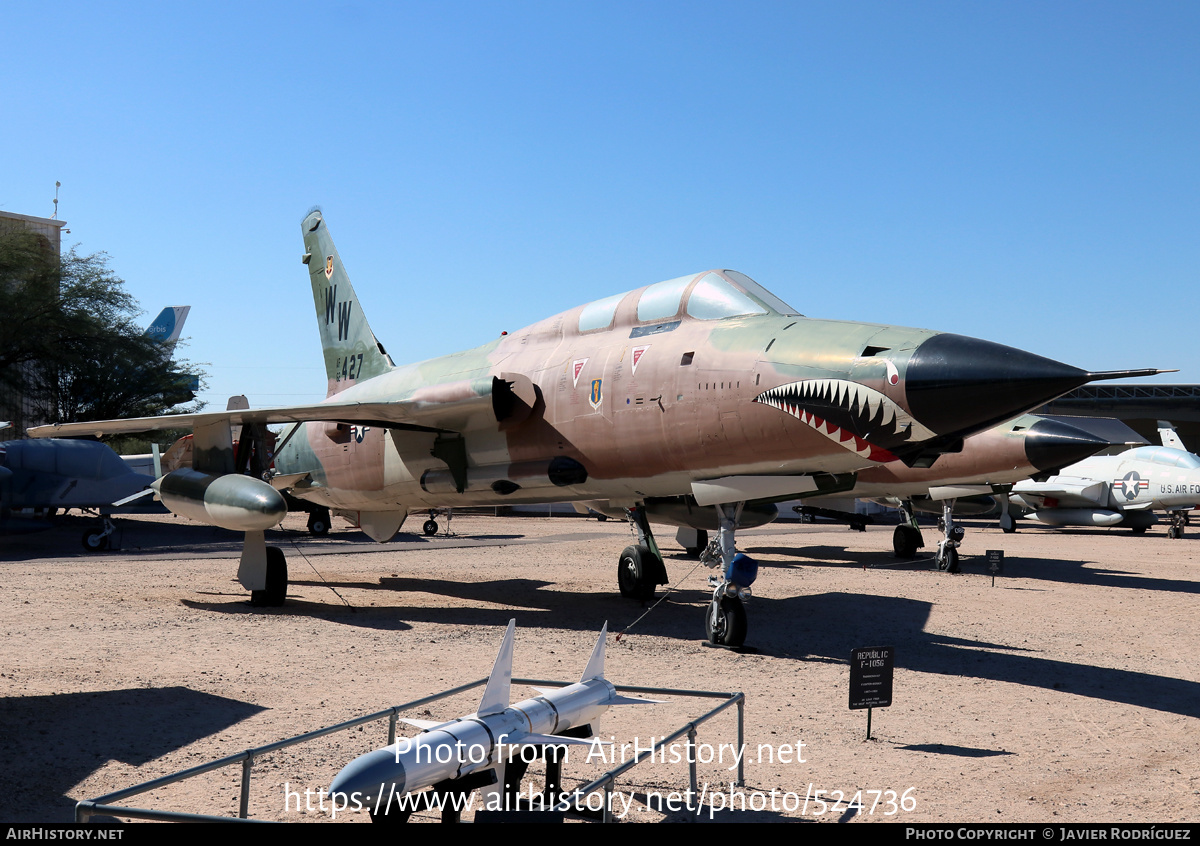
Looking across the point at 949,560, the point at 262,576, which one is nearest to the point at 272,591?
the point at 262,576

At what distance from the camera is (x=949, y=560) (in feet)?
66.0

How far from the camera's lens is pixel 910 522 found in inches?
939

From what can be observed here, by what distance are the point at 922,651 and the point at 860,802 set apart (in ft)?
18.2

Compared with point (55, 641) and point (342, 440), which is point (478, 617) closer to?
point (342, 440)

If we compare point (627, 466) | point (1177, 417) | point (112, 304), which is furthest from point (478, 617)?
point (1177, 417)

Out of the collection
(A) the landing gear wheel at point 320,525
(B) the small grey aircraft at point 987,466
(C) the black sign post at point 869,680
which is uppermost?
(B) the small grey aircraft at point 987,466

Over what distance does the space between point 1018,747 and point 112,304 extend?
39.8 metres

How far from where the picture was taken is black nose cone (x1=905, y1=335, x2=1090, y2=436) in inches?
278

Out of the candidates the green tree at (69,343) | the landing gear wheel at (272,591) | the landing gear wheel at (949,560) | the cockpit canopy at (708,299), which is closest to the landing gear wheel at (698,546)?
the landing gear wheel at (949,560)

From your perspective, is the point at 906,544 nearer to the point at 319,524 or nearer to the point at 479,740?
the point at 319,524

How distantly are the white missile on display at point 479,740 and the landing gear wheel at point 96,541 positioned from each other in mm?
21774

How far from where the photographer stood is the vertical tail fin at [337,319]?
15891mm

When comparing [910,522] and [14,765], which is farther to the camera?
[910,522]

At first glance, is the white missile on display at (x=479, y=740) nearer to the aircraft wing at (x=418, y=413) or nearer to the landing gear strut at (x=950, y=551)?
the aircraft wing at (x=418, y=413)
